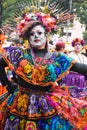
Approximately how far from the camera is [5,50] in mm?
5766

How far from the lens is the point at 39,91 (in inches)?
216

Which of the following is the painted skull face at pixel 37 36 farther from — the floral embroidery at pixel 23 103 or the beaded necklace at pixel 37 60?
the floral embroidery at pixel 23 103

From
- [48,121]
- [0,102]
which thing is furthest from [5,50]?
[48,121]

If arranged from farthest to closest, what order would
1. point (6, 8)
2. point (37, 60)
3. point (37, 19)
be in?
point (6, 8) → point (37, 19) → point (37, 60)

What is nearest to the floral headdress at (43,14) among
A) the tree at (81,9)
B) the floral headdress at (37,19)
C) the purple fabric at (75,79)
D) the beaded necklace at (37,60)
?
the floral headdress at (37,19)

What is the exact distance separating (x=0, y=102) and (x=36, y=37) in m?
0.78

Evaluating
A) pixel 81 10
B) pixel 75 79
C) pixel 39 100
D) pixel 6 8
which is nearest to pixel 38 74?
pixel 39 100

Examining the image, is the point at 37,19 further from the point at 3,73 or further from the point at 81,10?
the point at 81,10

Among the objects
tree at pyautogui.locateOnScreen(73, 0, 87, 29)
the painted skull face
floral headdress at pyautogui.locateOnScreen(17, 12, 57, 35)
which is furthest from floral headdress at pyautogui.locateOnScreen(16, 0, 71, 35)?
tree at pyautogui.locateOnScreen(73, 0, 87, 29)

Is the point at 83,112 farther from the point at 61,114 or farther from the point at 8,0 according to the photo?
the point at 8,0

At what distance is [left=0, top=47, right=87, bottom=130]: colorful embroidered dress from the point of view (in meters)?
5.42

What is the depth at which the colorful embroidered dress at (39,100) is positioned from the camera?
542 cm

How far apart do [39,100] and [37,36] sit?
692 millimetres

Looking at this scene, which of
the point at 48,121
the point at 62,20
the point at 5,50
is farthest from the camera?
the point at 62,20
